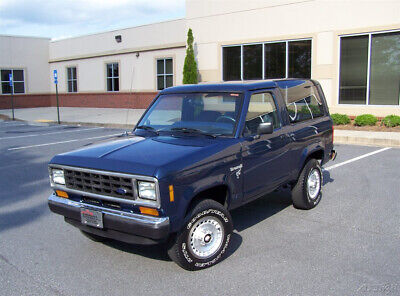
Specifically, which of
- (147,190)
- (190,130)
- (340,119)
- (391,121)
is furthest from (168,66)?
(147,190)

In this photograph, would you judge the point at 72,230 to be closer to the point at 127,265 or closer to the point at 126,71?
the point at 127,265

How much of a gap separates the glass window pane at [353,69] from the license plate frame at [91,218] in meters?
14.2

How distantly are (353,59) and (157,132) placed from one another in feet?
43.4

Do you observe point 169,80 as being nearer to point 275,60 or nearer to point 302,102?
point 275,60

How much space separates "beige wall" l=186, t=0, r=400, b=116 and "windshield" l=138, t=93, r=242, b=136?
12.2 m

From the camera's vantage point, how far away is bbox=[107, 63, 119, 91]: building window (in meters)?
28.3

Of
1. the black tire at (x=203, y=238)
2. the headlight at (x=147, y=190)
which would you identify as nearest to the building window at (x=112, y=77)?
the black tire at (x=203, y=238)

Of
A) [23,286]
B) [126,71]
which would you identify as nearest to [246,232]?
[23,286]

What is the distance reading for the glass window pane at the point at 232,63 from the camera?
1952 centimetres

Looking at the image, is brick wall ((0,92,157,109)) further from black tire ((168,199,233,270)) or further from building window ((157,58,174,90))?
black tire ((168,199,233,270))

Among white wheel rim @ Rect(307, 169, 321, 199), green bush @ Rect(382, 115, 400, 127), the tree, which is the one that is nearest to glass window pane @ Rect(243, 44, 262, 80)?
the tree

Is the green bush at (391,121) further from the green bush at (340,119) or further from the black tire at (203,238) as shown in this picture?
the black tire at (203,238)

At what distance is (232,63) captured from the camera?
19.8 meters

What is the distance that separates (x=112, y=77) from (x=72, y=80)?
538 centimetres
